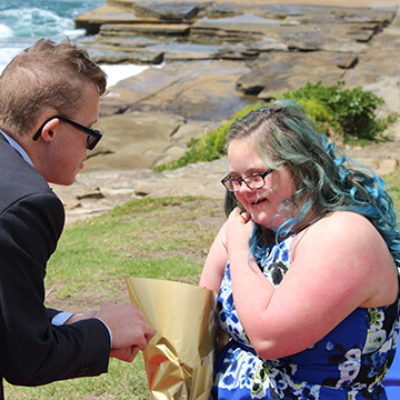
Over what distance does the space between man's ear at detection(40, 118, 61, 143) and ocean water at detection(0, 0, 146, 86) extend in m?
18.0

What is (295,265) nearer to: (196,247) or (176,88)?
(196,247)

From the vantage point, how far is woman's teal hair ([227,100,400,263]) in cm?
189

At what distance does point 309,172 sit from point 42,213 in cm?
91

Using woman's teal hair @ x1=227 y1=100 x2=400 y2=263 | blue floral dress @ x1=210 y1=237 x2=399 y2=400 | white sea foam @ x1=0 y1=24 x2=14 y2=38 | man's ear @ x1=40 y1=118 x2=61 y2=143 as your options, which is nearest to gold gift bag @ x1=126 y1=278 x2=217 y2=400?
blue floral dress @ x1=210 y1=237 x2=399 y2=400

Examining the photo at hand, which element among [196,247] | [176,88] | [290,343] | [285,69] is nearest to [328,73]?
[285,69]

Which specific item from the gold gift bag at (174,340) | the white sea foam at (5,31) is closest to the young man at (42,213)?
the gold gift bag at (174,340)

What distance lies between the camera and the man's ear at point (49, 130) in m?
1.56

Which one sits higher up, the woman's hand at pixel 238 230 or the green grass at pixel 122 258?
the woman's hand at pixel 238 230

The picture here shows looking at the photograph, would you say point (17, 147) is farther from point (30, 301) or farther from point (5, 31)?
point (5, 31)

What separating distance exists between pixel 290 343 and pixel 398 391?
0.80m

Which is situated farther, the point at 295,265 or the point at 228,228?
the point at 228,228

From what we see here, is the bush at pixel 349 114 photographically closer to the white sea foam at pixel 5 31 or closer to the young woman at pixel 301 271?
Answer: the young woman at pixel 301 271

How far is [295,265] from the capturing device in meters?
1.74

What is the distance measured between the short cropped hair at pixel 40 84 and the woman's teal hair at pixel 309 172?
1.96 feet
